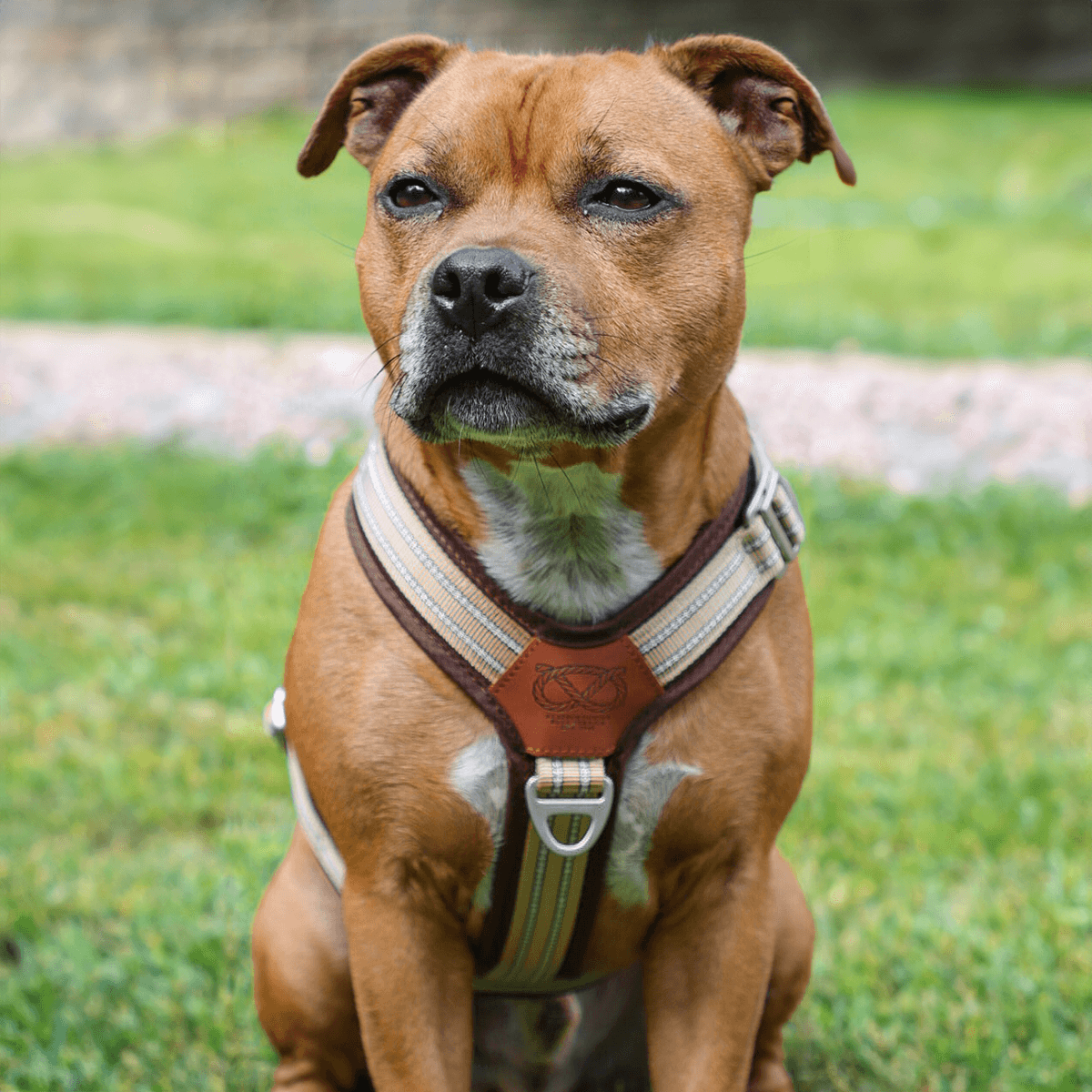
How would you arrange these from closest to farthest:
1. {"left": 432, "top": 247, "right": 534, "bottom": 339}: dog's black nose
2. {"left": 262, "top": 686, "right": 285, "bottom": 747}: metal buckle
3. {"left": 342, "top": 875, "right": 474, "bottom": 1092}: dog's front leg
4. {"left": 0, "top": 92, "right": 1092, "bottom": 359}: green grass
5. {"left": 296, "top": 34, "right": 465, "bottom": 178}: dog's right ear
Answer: {"left": 432, "top": 247, "right": 534, "bottom": 339}: dog's black nose < {"left": 342, "top": 875, "right": 474, "bottom": 1092}: dog's front leg < {"left": 296, "top": 34, "right": 465, "bottom": 178}: dog's right ear < {"left": 262, "top": 686, "right": 285, "bottom": 747}: metal buckle < {"left": 0, "top": 92, "right": 1092, "bottom": 359}: green grass

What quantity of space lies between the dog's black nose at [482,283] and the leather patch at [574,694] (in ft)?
1.81

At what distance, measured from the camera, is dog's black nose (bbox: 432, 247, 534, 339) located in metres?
2.06

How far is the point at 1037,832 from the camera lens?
3850mm

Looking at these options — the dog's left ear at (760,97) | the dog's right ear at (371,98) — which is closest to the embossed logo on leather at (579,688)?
the dog's left ear at (760,97)

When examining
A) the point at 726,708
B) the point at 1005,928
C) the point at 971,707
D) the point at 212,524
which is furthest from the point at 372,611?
the point at 212,524

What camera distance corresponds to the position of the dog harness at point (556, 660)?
89.0 inches

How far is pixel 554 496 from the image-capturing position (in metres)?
2.37

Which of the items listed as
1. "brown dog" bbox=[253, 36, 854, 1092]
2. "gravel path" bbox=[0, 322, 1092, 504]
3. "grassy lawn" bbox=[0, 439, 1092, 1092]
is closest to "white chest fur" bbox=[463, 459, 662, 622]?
"brown dog" bbox=[253, 36, 854, 1092]

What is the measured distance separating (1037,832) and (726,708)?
1.94m

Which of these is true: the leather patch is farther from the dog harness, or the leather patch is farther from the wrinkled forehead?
the wrinkled forehead

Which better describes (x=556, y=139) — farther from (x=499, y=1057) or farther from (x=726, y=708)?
(x=499, y=1057)

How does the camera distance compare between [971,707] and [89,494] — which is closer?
[971,707]

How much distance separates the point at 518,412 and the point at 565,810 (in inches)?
25.5

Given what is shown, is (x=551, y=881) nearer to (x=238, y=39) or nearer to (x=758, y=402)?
(x=758, y=402)
